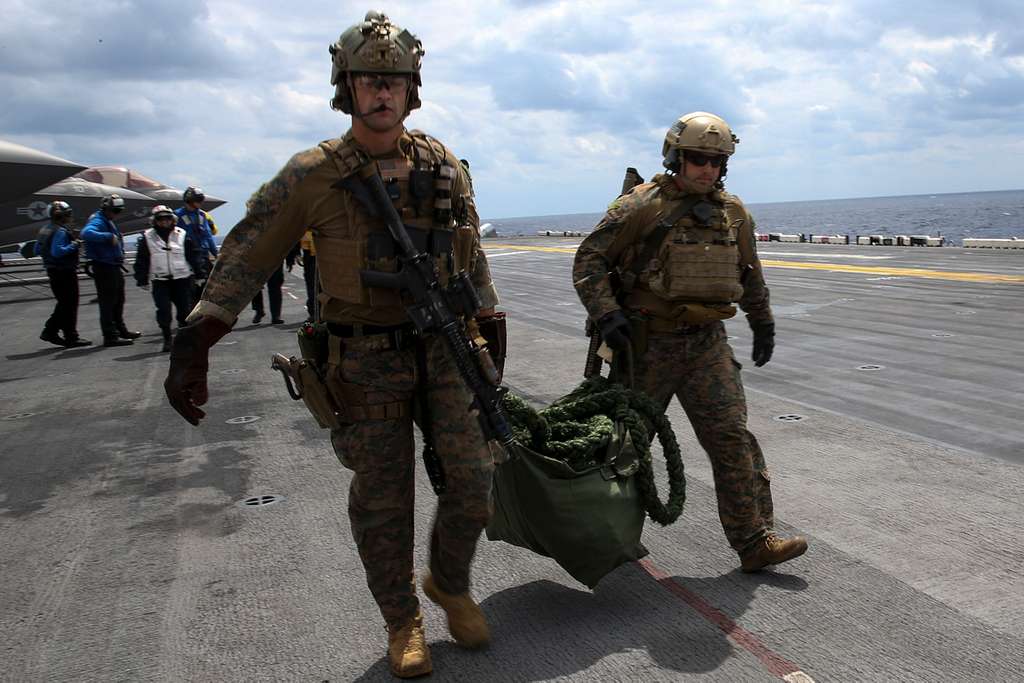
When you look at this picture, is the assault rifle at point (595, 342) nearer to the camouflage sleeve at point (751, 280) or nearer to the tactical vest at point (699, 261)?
the tactical vest at point (699, 261)

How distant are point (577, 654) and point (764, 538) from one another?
112 cm

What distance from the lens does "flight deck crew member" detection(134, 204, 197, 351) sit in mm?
11227

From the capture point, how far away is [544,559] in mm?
4195

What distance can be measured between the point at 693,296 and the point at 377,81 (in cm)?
171

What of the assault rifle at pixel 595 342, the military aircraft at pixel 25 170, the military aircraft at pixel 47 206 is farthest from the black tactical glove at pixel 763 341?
the military aircraft at pixel 47 206

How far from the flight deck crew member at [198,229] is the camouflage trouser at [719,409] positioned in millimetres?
8877

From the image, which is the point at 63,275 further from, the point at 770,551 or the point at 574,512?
the point at 770,551

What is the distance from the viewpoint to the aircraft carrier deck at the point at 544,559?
3.24m

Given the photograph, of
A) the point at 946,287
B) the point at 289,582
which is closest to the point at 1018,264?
the point at 946,287

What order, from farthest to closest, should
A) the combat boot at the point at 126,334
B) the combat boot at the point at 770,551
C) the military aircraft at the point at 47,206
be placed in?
1. the military aircraft at the point at 47,206
2. the combat boot at the point at 126,334
3. the combat boot at the point at 770,551

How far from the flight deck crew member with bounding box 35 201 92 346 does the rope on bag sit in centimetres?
1102

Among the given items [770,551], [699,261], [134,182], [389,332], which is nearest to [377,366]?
[389,332]

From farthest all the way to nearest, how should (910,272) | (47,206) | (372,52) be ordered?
(47,206) → (910,272) → (372,52)

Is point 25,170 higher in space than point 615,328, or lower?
higher
